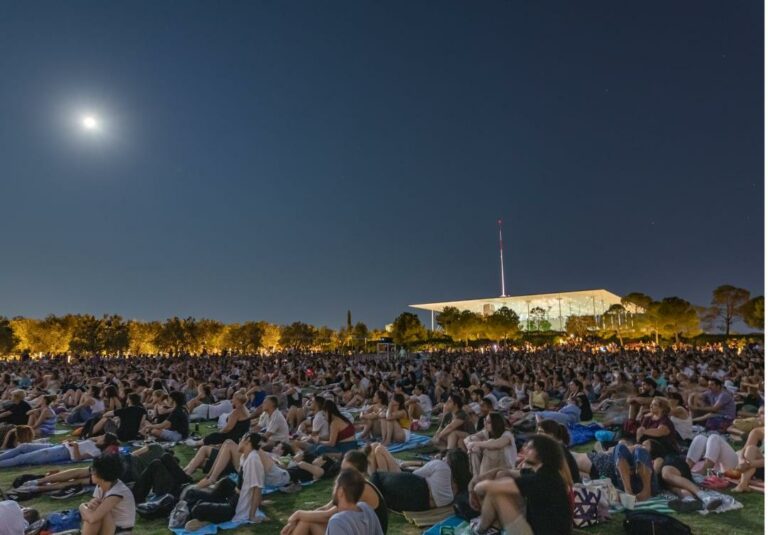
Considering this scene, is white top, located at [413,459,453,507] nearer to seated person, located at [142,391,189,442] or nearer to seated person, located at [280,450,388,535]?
seated person, located at [280,450,388,535]

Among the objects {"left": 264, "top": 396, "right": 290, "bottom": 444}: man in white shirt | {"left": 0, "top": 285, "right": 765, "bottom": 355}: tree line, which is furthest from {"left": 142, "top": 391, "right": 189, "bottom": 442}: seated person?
{"left": 0, "top": 285, "right": 765, "bottom": 355}: tree line

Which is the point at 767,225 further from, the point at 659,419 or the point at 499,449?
the point at 659,419

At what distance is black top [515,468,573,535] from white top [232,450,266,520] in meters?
3.05

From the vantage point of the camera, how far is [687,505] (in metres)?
5.45

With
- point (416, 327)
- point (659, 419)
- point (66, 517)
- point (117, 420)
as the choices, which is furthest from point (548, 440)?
point (416, 327)

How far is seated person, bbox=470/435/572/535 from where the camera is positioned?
383cm

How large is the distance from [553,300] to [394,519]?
96583mm

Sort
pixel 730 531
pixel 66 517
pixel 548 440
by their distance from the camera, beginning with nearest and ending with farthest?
pixel 548 440 < pixel 730 531 < pixel 66 517

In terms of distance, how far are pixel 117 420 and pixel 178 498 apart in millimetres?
5164

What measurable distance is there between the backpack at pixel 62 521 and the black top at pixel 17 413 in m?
5.93

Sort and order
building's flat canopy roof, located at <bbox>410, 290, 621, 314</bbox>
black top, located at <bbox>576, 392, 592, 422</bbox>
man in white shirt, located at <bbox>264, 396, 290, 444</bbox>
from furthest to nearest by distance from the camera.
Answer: building's flat canopy roof, located at <bbox>410, 290, 621, 314</bbox>
black top, located at <bbox>576, 392, 592, 422</bbox>
man in white shirt, located at <bbox>264, 396, 290, 444</bbox>

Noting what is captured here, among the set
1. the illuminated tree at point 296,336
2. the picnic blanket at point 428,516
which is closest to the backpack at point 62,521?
the picnic blanket at point 428,516

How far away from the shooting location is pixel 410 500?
5484 millimetres

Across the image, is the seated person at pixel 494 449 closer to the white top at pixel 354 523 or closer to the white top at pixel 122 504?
the white top at pixel 354 523
